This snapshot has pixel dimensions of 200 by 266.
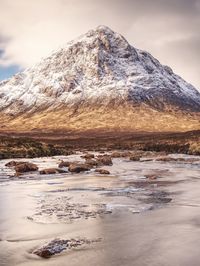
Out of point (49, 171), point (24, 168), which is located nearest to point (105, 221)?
point (49, 171)

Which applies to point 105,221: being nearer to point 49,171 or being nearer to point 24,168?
point 49,171

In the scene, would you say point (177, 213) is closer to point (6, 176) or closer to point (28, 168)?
point (6, 176)

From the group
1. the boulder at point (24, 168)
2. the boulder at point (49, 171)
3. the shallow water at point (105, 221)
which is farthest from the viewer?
the boulder at point (24, 168)

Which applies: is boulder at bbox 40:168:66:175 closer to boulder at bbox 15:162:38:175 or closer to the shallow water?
boulder at bbox 15:162:38:175

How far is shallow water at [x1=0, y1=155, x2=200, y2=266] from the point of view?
1362cm

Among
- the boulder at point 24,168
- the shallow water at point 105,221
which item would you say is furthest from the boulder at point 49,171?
the shallow water at point 105,221

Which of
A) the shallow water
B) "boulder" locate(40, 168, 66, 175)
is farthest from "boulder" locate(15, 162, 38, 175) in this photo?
the shallow water

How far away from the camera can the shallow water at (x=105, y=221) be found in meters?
13.6

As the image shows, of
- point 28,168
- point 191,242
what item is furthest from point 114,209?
point 28,168

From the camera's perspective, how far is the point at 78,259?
13.4 m

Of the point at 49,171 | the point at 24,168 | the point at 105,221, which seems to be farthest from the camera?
the point at 24,168

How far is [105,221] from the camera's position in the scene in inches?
725

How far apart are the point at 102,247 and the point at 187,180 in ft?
70.9

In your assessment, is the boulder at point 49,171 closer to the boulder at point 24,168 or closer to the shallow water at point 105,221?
the boulder at point 24,168
